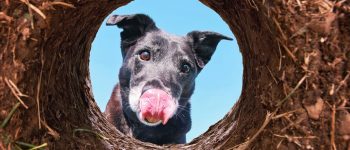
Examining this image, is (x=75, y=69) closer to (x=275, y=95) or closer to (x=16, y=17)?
(x=16, y=17)

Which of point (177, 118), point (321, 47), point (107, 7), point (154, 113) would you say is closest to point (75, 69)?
point (107, 7)

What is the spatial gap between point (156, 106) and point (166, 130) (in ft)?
7.07

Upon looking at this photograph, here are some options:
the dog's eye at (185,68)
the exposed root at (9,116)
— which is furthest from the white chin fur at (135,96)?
the exposed root at (9,116)

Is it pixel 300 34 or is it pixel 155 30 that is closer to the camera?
pixel 300 34

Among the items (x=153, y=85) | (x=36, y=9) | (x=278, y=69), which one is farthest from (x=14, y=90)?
(x=153, y=85)

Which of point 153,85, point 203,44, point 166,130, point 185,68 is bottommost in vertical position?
point 166,130

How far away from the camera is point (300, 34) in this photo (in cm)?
235

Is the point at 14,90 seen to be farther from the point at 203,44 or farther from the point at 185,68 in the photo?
the point at 203,44

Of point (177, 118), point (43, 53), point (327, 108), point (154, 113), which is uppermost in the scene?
point (43, 53)

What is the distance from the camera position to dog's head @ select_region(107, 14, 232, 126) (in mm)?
6160

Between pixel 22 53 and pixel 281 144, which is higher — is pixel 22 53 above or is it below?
above

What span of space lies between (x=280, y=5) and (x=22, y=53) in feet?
4.91

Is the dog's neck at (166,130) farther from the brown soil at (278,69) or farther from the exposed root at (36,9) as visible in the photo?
the exposed root at (36,9)

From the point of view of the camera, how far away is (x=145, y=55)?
270 inches
